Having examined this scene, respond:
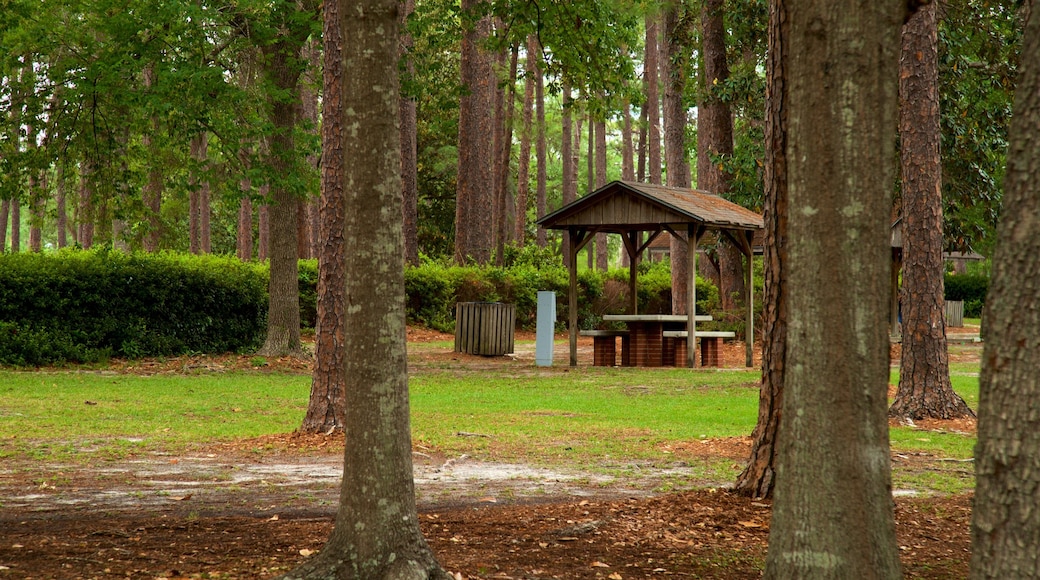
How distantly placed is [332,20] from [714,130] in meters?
16.9

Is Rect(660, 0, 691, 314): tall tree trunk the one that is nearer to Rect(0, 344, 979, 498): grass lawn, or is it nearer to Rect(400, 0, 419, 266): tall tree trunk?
Rect(400, 0, 419, 266): tall tree trunk

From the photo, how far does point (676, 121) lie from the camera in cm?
3056

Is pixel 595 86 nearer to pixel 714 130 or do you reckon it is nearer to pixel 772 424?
pixel 772 424

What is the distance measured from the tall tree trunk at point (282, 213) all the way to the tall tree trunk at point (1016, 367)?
15.1m

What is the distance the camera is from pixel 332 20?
950cm

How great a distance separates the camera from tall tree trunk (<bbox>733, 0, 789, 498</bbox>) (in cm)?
605

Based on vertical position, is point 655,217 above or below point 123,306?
above

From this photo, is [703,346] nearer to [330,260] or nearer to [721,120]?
[721,120]

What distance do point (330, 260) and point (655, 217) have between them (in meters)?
10.3

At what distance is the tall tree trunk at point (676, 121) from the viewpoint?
26.6 m

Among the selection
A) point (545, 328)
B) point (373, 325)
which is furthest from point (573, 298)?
point (373, 325)

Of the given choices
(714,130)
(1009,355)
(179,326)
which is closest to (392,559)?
(1009,355)

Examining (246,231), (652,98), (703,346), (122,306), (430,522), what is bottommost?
(430,522)

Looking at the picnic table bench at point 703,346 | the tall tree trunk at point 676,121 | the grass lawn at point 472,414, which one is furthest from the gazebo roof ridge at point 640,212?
the tall tree trunk at point 676,121
